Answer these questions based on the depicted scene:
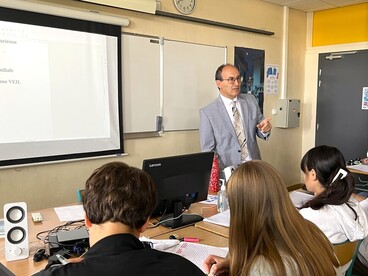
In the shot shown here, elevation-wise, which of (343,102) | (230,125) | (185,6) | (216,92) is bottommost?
(230,125)

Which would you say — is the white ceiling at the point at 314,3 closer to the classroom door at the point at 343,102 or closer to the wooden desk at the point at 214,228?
the classroom door at the point at 343,102

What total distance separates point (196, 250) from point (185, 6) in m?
3.06

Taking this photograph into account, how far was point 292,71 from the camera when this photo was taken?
219 inches

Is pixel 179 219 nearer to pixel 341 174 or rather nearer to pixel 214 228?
pixel 214 228

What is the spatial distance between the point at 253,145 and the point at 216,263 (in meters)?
2.12

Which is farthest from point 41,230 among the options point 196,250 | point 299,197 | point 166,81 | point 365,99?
point 365,99

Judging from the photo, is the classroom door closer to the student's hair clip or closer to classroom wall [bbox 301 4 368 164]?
classroom wall [bbox 301 4 368 164]

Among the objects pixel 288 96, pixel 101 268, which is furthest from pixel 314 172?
pixel 288 96

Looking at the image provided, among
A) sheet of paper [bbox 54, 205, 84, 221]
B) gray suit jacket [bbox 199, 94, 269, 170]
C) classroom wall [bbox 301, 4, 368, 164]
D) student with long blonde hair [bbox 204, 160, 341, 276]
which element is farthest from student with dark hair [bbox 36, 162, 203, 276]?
classroom wall [bbox 301, 4, 368, 164]

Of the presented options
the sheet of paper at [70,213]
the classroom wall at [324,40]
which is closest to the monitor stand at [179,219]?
the sheet of paper at [70,213]

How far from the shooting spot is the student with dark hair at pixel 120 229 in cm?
90

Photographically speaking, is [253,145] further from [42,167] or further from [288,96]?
[288,96]

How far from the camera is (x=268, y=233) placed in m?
1.13

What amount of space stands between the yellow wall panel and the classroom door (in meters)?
0.22
